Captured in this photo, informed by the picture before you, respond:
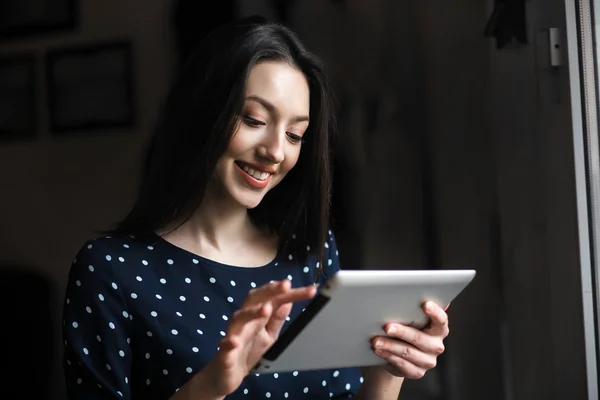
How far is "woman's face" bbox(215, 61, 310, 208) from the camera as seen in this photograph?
3.70ft

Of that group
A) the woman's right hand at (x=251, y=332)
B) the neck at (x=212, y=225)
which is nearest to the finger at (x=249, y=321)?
the woman's right hand at (x=251, y=332)

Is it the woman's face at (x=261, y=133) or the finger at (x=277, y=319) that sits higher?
Answer: the woman's face at (x=261, y=133)

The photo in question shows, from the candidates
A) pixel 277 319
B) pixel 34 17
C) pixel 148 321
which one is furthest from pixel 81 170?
pixel 277 319

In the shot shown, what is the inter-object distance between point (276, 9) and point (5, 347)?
0.97 meters

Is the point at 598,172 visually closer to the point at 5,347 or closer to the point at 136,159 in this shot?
the point at 136,159

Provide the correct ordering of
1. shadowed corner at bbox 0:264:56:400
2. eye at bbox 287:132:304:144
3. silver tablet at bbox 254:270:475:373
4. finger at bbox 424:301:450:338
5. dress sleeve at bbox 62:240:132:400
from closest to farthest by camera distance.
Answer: silver tablet at bbox 254:270:475:373
finger at bbox 424:301:450:338
dress sleeve at bbox 62:240:132:400
eye at bbox 287:132:304:144
shadowed corner at bbox 0:264:56:400

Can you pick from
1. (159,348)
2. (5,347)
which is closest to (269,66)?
(159,348)

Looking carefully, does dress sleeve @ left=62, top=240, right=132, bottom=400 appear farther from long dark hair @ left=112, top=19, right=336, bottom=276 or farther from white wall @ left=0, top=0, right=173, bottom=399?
white wall @ left=0, top=0, right=173, bottom=399

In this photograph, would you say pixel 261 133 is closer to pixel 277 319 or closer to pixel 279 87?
pixel 279 87

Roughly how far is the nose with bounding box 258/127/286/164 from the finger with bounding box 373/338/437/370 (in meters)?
0.33

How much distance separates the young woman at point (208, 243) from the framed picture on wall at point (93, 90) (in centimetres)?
61

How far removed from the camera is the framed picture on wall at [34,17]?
1.83 m

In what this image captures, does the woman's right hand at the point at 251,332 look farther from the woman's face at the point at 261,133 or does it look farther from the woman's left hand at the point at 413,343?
the woman's face at the point at 261,133

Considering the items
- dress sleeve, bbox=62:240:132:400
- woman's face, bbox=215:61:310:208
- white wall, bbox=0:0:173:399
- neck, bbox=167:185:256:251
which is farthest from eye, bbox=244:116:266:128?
white wall, bbox=0:0:173:399
